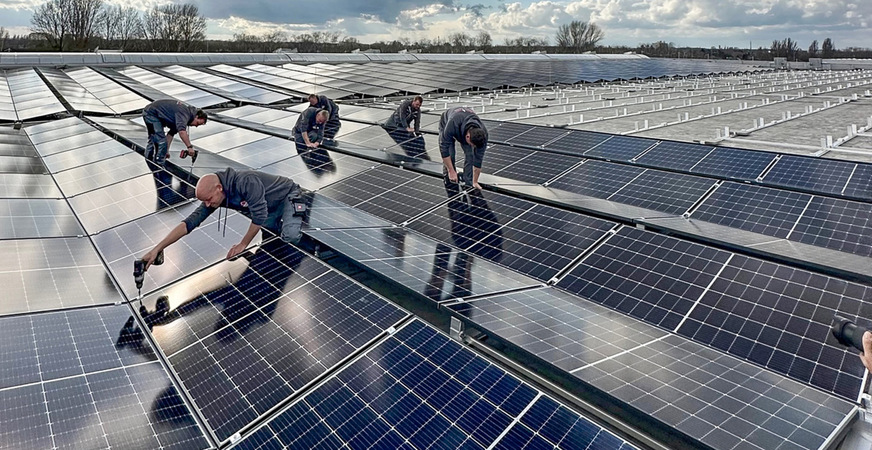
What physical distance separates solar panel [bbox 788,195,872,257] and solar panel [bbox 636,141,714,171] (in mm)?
3372

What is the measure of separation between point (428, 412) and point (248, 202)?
4370 mm

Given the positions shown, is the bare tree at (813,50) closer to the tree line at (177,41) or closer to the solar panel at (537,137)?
the tree line at (177,41)

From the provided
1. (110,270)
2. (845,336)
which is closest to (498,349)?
(845,336)

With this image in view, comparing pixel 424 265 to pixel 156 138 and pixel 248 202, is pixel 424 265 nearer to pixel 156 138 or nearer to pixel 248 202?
pixel 248 202

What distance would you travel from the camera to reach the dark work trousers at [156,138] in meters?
14.1

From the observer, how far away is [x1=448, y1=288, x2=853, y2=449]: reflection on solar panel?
183 inches

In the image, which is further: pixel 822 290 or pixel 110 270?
pixel 110 270

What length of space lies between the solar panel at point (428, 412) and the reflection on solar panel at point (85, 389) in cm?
Result: 98

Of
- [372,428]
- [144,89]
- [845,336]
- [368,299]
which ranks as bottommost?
[372,428]

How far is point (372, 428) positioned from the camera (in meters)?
4.87

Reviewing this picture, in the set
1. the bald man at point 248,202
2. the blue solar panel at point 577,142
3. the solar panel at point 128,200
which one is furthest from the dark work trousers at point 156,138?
the blue solar panel at point 577,142

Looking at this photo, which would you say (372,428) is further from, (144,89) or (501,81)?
(501,81)

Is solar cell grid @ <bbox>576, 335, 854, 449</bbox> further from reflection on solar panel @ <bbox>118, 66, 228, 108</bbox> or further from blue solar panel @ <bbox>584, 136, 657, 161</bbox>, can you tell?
reflection on solar panel @ <bbox>118, 66, 228, 108</bbox>

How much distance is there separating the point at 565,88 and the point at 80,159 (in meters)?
34.2
